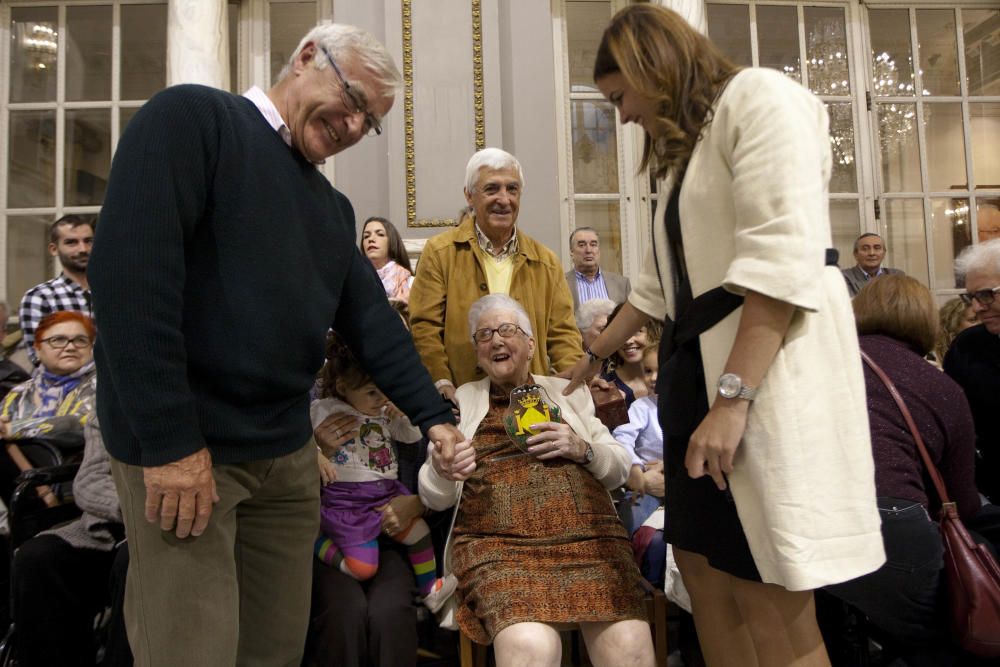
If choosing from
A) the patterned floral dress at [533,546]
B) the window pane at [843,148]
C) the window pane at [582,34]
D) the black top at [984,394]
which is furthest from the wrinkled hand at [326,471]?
the window pane at [843,148]

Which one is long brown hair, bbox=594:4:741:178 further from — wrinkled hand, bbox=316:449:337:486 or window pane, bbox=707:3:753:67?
window pane, bbox=707:3:753:67

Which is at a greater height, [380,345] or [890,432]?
[380,345]

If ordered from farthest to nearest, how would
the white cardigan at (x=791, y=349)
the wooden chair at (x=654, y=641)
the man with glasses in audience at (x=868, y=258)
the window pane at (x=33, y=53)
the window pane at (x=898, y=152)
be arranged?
the window pane at (x=898, y=152)
the window pane at (x=33, y=53)
the man with glasses in audience at (x=868, y=258)
the wooden chair at (x=654, y=641)
the white cardigan at (x=791, y=349)

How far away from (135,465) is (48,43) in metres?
5.54

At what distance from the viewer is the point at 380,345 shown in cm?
173

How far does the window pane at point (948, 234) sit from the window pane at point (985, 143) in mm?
250

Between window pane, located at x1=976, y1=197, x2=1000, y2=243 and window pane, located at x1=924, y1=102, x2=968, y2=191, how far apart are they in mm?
205

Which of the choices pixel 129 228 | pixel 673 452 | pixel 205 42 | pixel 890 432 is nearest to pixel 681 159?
pixel 673 452

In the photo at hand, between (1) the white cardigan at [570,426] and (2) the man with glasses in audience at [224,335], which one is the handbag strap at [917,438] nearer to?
(1) the white cardigan at [570,426]

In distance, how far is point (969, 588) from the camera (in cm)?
178

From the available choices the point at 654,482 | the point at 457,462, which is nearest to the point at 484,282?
the point at 654,482

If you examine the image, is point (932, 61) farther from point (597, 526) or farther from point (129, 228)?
point (129, 228)

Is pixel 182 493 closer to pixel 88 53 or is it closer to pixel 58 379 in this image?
pixel 58 379

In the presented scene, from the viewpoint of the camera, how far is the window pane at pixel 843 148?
589cm
